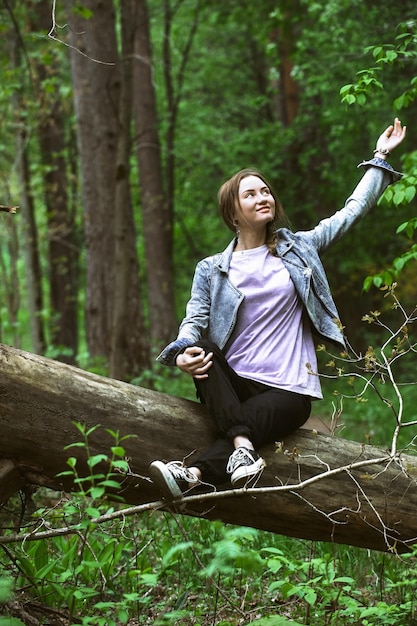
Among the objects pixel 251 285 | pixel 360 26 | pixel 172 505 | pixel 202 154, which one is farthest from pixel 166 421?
pixel 202 154

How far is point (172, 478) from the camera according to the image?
161 inches

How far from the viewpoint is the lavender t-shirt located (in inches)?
183

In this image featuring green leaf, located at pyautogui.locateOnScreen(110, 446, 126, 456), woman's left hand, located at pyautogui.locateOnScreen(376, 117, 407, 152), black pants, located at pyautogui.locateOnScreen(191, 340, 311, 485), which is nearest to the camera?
green leaf, located at pyautogui.locateOnScreen(110, 446, 126, 456)

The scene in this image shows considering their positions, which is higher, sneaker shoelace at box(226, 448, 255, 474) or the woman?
the woman

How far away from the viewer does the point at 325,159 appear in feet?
58.4

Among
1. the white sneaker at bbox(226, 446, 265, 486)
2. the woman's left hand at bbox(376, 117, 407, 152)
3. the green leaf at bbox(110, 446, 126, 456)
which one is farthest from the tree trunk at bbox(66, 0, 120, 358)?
the green leaf at bbox(110, 446, 126, 456)

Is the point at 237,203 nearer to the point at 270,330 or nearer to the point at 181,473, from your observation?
the point at 270,330

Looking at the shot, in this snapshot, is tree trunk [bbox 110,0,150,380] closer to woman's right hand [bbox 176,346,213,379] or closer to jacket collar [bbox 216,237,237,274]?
jacket collar [bbox 216,237,237,274]

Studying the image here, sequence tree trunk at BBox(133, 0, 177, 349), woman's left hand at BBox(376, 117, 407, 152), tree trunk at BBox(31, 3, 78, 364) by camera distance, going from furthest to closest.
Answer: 1. tree trunk at BBox(133, 0, 177, 349)
2. tree trunk at BBox(31, 3, 78, 364)
3. woman's left hand at BBox(376, 117, 407, 152)

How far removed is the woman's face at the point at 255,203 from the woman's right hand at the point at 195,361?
3.13 feet

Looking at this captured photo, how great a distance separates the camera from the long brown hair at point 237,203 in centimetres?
498

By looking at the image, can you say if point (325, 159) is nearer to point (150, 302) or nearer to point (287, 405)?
point (150, 302)

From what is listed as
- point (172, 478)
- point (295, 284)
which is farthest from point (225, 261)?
point (172, 478)

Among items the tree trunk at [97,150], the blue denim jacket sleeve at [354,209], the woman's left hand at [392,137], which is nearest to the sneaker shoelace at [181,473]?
the blue denim jacket sleeve at [354,209]
